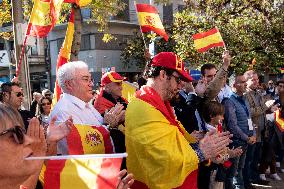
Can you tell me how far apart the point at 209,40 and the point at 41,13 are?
3.08m

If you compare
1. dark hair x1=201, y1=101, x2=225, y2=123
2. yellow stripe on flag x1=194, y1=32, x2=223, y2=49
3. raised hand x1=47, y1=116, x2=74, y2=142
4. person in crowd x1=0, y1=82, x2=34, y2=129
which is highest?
yellow stripe on flag x1=194, y1=32, x2=223, y2=49

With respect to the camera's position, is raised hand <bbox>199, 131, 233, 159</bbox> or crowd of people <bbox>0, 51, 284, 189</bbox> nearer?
crowd of people <bbox>0, 51, 284, 189</bbox>

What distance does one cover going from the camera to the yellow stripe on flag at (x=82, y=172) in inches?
77.5

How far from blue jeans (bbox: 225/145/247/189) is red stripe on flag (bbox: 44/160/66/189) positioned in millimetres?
3754

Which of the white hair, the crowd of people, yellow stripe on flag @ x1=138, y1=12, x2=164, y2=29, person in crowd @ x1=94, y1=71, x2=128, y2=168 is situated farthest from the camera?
yellow stripe on flag @ x1=138, y1=12, x2=164, y2=29

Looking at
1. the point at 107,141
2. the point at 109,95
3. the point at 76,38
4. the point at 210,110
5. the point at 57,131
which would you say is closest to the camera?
the point at 57,131

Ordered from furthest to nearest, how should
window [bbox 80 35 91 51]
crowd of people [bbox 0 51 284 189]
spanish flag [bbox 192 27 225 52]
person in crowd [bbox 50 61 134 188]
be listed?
window [bbox 80 35 91 51] → spanish flag [bbox 192 27 225 52] → person in crowd [bbox 50 61 134 188] → crowd of people [bbox 0 51 284 189]

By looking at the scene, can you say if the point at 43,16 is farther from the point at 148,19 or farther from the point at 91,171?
the point at 91,171

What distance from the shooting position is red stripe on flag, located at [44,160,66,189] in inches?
89.1

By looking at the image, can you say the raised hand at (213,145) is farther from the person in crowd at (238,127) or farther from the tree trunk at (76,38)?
the tree trunk at (76,38)

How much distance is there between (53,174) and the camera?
232 cm

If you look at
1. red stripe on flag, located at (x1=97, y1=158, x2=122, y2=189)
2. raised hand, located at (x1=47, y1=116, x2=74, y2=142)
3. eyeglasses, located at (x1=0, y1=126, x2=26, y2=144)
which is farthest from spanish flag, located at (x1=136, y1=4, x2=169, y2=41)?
eyeglasses, located at (x1=0, y1=126, x2=26, y2=144)

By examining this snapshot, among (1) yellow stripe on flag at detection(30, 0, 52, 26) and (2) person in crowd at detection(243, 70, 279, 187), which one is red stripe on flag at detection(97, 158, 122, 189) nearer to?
(1) yellow stripe on flag at detection(30, 0, 52, 26)

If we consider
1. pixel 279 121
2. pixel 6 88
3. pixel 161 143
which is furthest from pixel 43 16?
pixel 279 121
